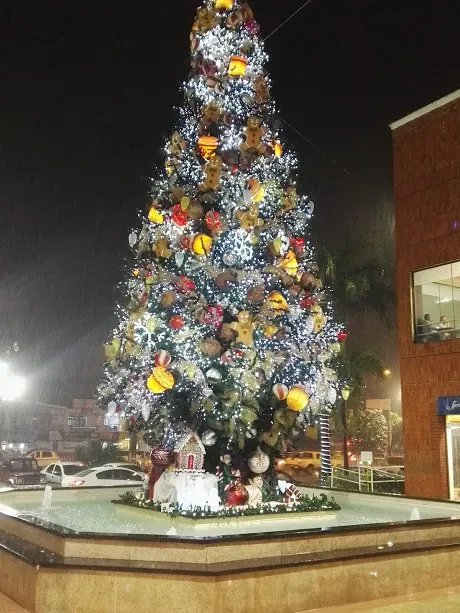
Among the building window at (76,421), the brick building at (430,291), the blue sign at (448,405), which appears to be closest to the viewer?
the blue sign at (448,405)

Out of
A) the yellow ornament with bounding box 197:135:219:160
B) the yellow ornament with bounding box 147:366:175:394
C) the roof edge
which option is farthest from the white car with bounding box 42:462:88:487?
the roof edge

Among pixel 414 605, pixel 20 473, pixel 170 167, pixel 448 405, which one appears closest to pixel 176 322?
pixel 170 167

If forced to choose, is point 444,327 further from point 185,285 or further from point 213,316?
point 185,285

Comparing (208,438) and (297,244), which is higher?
(297,244)

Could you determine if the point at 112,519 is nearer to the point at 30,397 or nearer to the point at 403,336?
the point at 403,336

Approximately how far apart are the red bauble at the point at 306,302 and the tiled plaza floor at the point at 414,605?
5.10 metres

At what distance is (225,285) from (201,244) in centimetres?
79

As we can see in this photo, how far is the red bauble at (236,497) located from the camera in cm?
1062

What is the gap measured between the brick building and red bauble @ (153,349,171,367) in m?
10.5

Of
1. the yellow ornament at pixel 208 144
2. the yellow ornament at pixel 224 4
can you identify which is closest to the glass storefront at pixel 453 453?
the yellow ornament at pixel 208 144

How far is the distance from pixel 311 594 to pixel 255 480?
3490 mm

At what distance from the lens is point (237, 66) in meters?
11.7

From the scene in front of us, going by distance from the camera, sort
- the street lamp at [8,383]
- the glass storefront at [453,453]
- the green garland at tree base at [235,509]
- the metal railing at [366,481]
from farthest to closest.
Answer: the street lamp at [8,383] → the metal railing at [366,481] → the glass storefront at [453,453] → the green garland at tree base at [235,509]

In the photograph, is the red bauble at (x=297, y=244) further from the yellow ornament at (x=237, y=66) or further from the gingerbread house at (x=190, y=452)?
the gingerbread house at (x=190, y=452)
